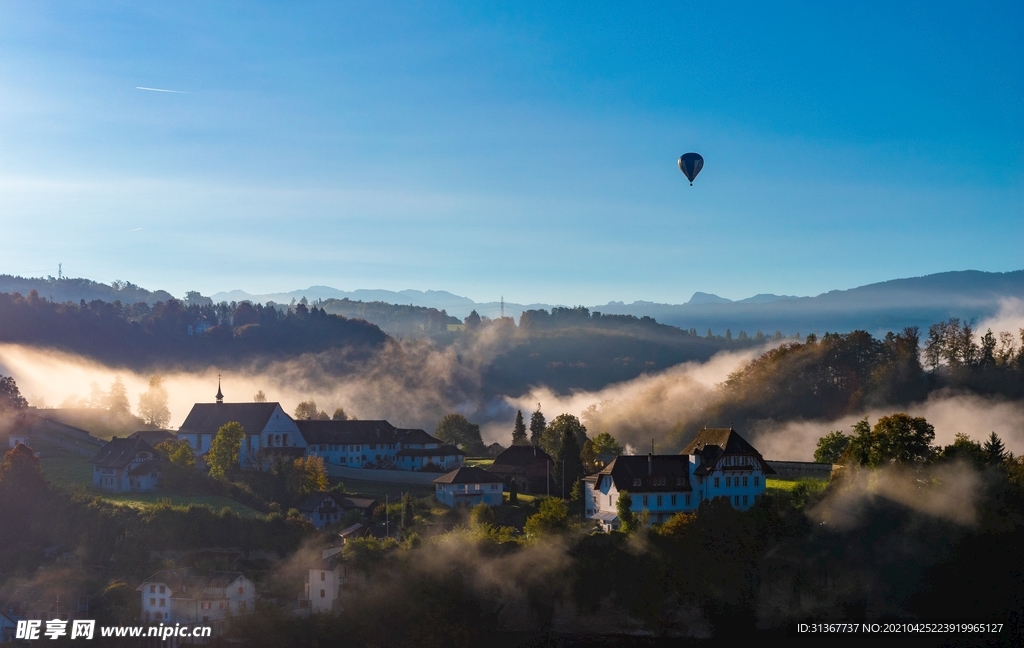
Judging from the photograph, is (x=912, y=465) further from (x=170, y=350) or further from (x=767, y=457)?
(x=170, y=350)

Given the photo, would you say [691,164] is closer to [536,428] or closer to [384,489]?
[384,489]

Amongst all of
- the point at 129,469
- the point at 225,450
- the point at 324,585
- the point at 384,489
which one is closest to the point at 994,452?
the point at 384,489

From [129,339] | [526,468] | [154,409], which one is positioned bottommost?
[526,468]

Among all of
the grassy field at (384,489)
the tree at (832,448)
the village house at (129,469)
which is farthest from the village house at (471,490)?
the tree at (832,448)

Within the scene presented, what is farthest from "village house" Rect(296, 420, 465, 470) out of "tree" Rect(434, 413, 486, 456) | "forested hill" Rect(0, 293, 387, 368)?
"forested hill" Rect(0, 293, 387, 368)

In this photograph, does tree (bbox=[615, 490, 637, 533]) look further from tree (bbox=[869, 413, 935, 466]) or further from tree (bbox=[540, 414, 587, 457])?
tree (bbox=[540, 414, 587, 457])

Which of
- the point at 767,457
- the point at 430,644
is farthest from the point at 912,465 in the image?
the point at 430,644
